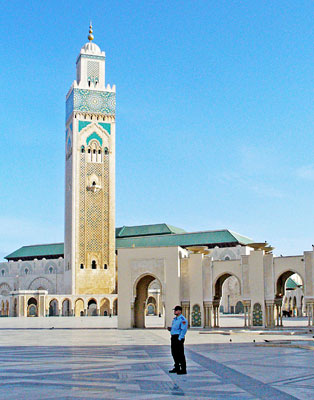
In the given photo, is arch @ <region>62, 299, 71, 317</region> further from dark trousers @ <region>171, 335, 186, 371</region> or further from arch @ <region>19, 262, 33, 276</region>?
dark trousers @ <region>171, 335, 186, 371</region>

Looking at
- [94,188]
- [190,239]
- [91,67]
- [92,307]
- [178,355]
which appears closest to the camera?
[178,355]

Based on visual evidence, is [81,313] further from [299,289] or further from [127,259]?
[127,259]

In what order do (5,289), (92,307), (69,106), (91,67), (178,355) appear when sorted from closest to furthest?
(178,355)
(92,307)
(91,67)
(69,106)
(5,289)

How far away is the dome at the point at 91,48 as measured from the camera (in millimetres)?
45684

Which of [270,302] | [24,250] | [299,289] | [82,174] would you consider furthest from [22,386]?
[24,250]

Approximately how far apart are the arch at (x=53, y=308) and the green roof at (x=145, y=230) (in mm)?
11026

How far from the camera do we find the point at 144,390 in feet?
17.5

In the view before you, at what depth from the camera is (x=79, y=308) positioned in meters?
42.8

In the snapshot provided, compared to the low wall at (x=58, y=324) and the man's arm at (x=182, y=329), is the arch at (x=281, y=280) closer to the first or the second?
the low wall at (x=58, y=324)

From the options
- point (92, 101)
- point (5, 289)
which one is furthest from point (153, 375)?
point (5, 289)

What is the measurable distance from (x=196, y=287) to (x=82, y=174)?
24901mm

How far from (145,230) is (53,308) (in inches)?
497

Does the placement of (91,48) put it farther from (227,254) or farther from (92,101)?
(227,254)

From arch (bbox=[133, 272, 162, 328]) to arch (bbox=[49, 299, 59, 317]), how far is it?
2145 centimetres
